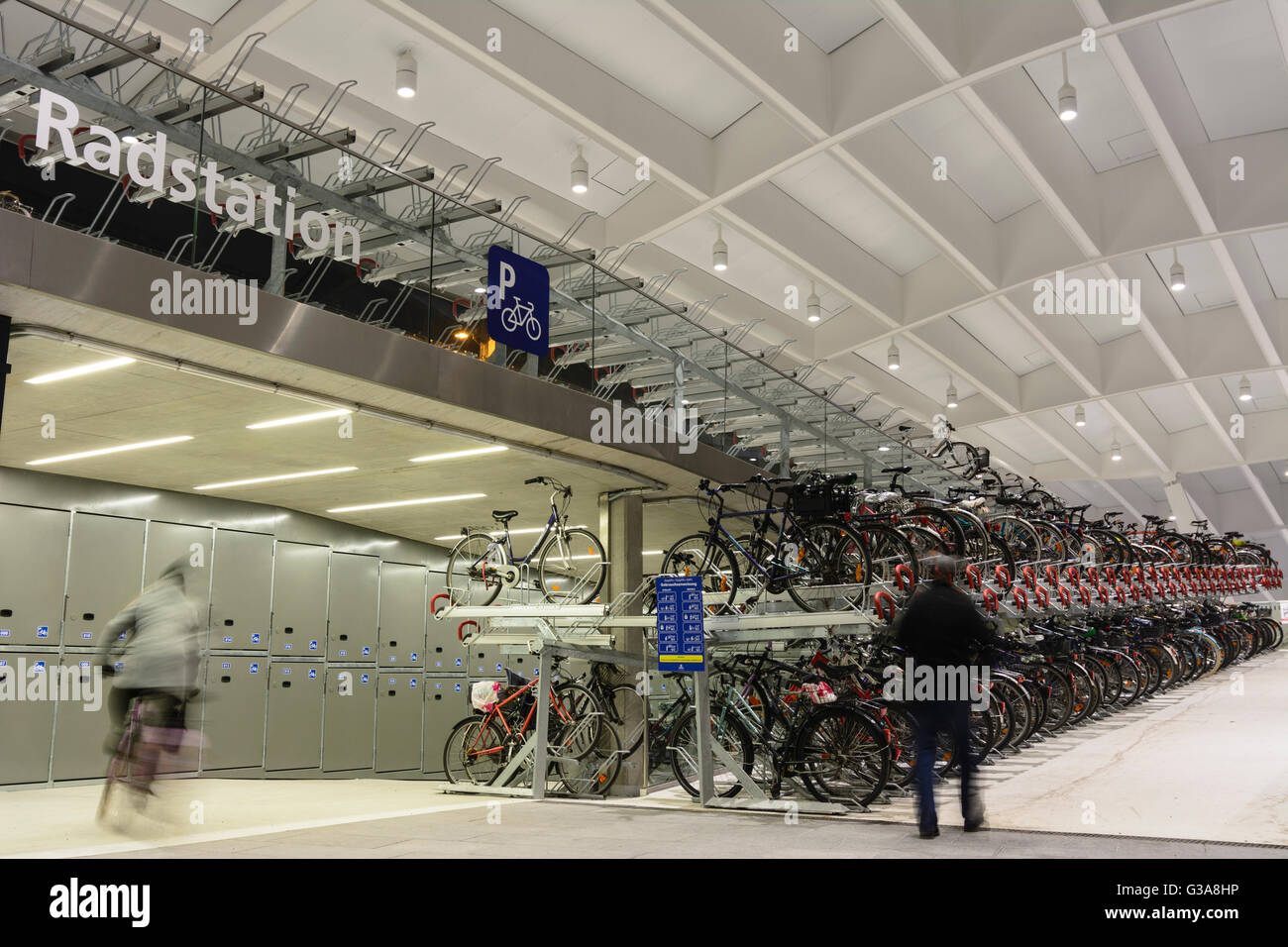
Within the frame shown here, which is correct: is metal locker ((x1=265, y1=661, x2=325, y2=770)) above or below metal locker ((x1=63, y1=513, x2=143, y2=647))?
below

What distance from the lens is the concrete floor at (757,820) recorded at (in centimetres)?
554

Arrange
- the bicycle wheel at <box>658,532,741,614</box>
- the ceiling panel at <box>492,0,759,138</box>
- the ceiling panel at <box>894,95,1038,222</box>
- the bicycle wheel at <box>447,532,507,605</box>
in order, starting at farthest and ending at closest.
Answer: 1. the ceiling panel at <box>894,95,1038,222</box>
2. the bicycle wheel at <box>447,532,507,605</box>
3. the ceiling panel at <box>492,0,759,138</box>
4. the bicycle wheel at <box>658,532,741,614</box>

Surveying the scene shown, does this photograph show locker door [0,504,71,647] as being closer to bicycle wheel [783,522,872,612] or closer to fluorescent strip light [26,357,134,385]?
fluorescent strip light [26,357,134,385]

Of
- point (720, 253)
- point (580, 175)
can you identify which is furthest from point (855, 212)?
point (580, 175)

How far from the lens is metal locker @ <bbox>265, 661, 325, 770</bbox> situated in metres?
12.3

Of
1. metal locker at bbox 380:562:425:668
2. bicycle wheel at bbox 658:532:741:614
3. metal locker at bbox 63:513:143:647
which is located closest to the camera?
bicycle wheel at bbox 658:532:741:614

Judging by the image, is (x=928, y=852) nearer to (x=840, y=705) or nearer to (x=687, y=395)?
(x=840, y=705)

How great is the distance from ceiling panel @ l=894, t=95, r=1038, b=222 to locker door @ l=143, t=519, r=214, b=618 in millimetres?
9912

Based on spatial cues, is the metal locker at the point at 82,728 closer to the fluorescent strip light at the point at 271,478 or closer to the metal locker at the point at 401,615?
the fluorescent strip light at the point at 271,478

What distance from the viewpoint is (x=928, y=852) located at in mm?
5363

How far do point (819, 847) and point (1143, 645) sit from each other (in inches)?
388

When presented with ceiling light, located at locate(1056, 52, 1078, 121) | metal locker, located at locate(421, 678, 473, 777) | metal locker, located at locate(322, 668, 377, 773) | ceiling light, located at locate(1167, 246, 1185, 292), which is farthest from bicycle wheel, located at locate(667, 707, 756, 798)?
ceiling light, located at locate(1167, 246, 1185, 292)

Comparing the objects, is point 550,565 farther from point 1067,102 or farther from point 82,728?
point 1067,102

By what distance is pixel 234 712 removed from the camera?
1183cm
